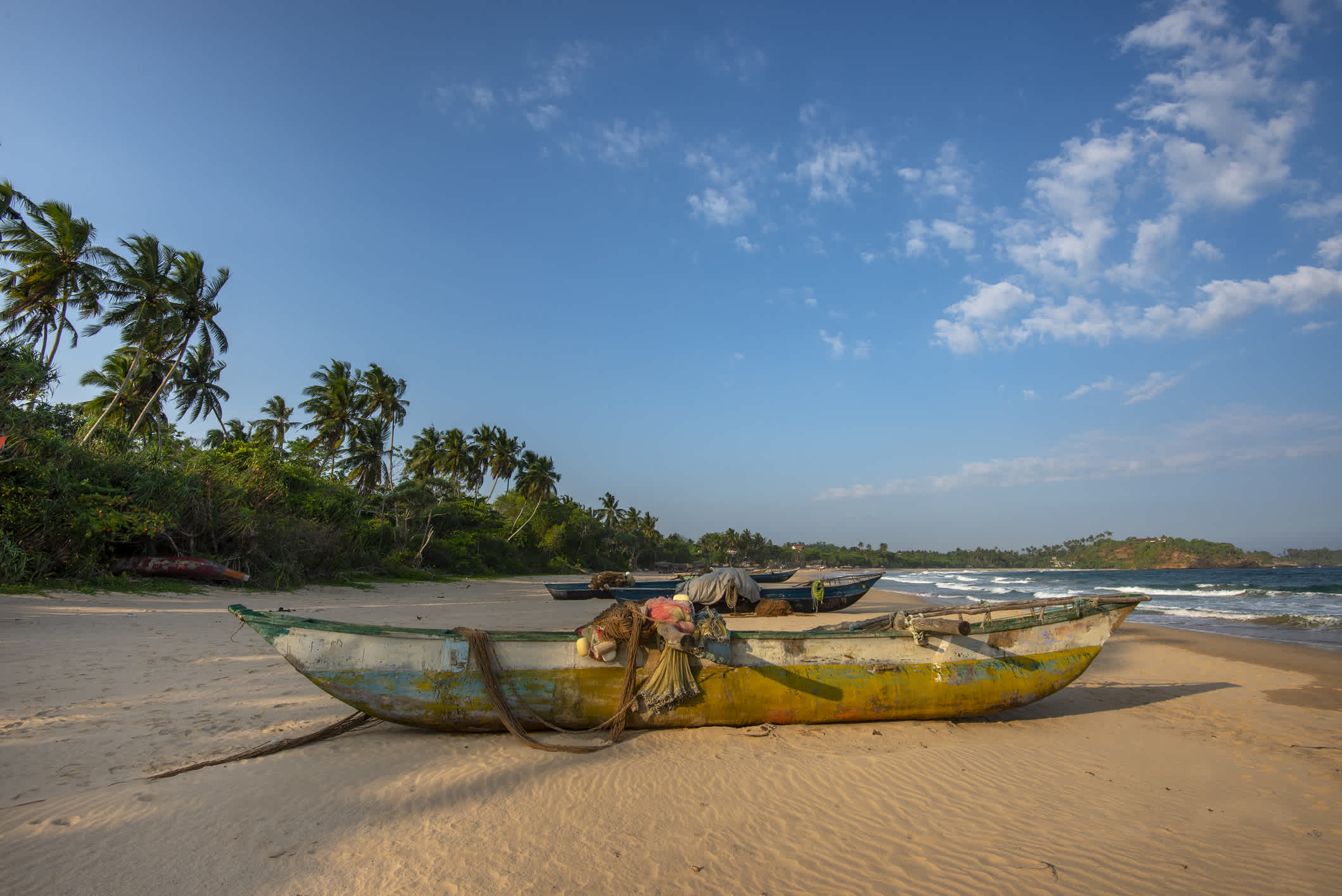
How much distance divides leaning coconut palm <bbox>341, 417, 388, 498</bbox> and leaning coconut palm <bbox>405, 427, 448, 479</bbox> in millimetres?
8511

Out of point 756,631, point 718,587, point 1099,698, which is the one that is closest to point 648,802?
point 756,631

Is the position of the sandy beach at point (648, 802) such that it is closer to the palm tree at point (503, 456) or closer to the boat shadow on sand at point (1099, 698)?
the boat shadow on sand at point (1099, 698)

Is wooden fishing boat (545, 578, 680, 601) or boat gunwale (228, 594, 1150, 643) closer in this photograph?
boat gunwale (228, 594, 1150, 643)

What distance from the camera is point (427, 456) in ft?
153

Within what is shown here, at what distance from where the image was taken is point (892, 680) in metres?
5.68

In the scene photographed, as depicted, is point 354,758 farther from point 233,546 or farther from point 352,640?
point 233,546

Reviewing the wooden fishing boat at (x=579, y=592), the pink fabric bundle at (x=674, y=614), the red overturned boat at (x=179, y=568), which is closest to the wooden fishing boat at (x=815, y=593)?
the wooden fishing boat at (x=579, y=592)

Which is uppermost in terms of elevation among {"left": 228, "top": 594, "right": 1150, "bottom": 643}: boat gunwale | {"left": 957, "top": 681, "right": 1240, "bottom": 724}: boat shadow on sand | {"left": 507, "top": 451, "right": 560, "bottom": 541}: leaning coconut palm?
{"left": 507, "top": 451, "right": 560, "bottom": 541}: leaning coconut palm

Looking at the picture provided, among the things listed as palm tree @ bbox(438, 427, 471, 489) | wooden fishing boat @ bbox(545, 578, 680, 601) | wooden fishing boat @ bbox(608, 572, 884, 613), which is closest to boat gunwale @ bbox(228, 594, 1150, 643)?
wooden fishing boat @ bbox(608, 572, 884, 613)

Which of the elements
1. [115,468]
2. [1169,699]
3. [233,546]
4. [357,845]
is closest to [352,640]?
[357,845]

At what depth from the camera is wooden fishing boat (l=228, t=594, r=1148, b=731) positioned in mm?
5004

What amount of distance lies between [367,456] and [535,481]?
55.2 feet

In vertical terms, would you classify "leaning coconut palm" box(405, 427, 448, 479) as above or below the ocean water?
above

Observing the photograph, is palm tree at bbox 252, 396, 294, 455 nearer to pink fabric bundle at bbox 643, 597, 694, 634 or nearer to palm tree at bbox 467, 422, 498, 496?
palm tree at bbox 467, 422, 498, 496
